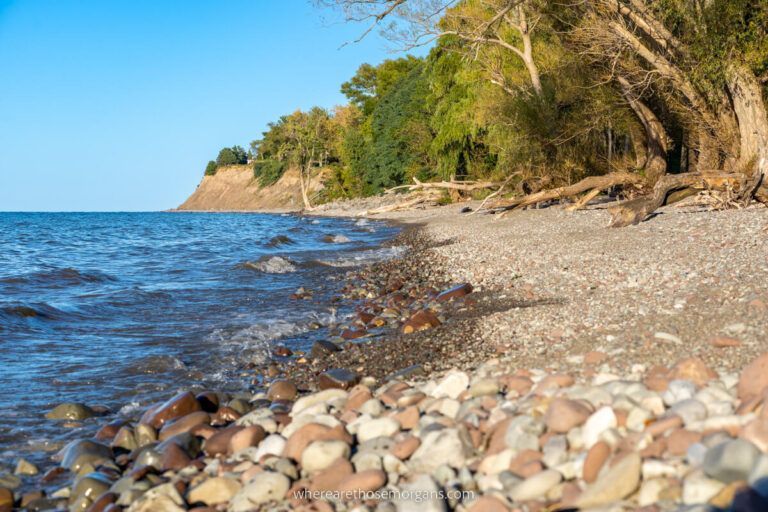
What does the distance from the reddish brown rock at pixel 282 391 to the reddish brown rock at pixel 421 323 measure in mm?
2075

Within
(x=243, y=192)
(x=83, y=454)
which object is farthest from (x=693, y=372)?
(x=243, y=192)

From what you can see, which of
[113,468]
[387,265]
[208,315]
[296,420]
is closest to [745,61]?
[387,265]

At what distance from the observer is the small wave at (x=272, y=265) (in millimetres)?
15125

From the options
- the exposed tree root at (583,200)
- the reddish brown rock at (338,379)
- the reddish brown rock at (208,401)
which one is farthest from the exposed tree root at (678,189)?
the reddish brown rock at (208,401)

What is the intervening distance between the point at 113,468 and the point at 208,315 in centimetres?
579

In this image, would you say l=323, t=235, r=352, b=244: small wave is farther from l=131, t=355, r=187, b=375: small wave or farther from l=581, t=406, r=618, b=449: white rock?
l=581, t=406, r=618, b=449: white rock

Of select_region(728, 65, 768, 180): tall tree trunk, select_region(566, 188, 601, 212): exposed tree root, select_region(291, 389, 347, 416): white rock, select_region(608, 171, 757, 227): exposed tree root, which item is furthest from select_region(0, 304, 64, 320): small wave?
select_region(728, 65, 768, 180): tall tree trunk

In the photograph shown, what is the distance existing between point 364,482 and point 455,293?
18.8ft

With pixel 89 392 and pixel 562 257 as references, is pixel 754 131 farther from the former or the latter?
pixel 89 392

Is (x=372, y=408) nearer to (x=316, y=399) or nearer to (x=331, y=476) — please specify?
(x=316, y=399)

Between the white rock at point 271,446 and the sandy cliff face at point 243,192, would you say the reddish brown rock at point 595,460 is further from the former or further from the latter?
the sandy cliff face at point 243,192

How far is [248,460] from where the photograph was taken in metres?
3.85

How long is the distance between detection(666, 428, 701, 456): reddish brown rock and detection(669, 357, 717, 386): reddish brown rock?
81 centimetres

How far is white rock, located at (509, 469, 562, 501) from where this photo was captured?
277cm
